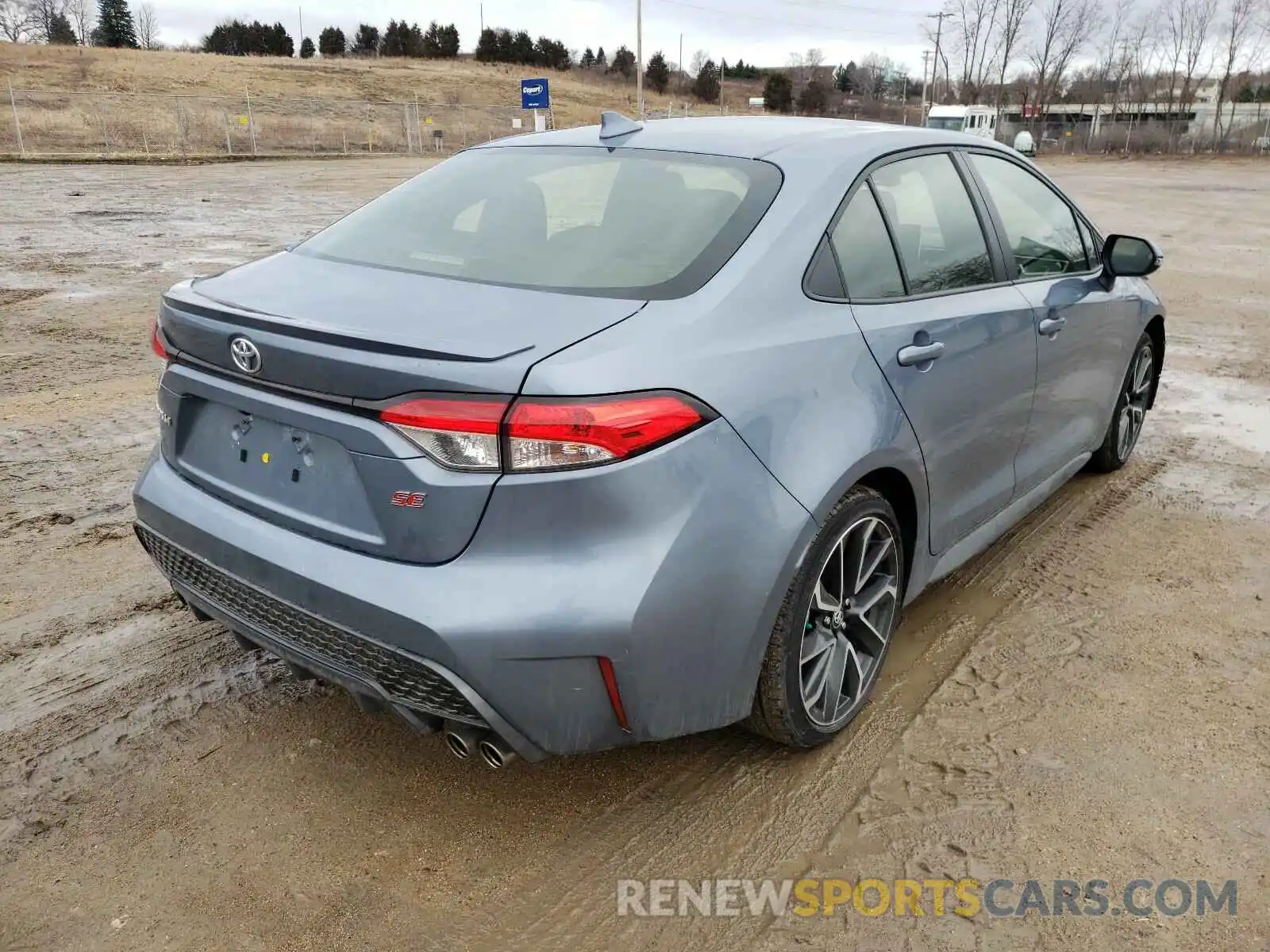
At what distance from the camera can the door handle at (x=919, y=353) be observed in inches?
110

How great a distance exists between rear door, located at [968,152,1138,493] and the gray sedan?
0.29 m

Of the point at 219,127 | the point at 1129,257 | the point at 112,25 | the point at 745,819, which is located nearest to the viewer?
the point at 745,819

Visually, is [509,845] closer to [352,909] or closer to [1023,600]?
[352,909]

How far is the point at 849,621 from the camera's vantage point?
285 cm

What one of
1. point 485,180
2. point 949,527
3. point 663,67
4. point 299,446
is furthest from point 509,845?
point 663,67

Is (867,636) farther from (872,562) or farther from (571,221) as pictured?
(571,221)

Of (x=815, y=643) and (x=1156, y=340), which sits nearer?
(x=815, y=643)

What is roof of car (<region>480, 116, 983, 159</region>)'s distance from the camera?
9.82ft

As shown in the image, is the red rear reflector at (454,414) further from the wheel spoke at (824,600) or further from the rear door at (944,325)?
the rear door at (944,325)

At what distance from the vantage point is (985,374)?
126 inches

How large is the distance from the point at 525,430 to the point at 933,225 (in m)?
1.82

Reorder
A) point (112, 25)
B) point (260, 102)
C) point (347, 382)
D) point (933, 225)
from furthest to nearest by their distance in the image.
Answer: point (112, 25) → point (260, 102) → point (933, 225) → point (347, 382)

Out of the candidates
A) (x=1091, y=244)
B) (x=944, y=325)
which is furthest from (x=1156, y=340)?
(x=944, y=325)

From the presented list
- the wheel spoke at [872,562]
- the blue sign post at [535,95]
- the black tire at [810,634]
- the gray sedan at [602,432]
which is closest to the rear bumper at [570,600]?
the gray sedan at [602,432]
